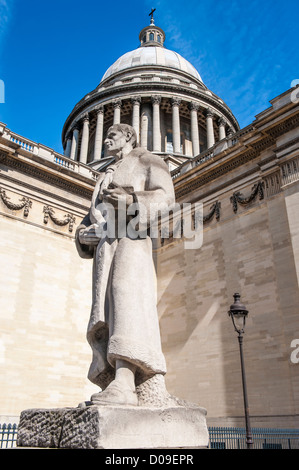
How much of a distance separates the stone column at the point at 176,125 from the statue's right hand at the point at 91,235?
30621 mm

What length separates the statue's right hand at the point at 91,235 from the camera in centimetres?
421

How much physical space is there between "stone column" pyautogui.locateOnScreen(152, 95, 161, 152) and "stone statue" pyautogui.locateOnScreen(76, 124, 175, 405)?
30.2 meters

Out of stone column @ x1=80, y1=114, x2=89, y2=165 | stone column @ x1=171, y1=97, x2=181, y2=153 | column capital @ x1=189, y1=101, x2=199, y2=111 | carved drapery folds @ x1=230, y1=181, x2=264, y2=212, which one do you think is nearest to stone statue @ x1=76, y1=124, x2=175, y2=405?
carved drapery folds @ x1=230, y1=181, x2=264, y2=212

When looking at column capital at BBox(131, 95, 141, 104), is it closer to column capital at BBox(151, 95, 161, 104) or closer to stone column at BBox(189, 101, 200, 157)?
column capital at BBox(151, 95, 161, 104)

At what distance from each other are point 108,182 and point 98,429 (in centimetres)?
258

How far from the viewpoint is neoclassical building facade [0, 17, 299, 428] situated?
1488cm

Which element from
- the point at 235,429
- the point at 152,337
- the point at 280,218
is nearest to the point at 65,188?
the point at 280,218

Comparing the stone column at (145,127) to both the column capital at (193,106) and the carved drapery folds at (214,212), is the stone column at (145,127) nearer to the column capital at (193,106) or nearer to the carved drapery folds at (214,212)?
the column capital at (193,106)

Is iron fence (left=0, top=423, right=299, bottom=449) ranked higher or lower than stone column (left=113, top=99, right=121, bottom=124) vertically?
lower

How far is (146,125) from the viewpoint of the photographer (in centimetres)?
3666

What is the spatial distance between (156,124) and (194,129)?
358cm

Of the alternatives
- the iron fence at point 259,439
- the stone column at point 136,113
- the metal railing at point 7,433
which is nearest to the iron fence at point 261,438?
the iron fence at point 259,439

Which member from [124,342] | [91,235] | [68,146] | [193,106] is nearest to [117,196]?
[91,235]

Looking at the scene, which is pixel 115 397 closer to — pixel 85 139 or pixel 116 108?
pixel 116 108
